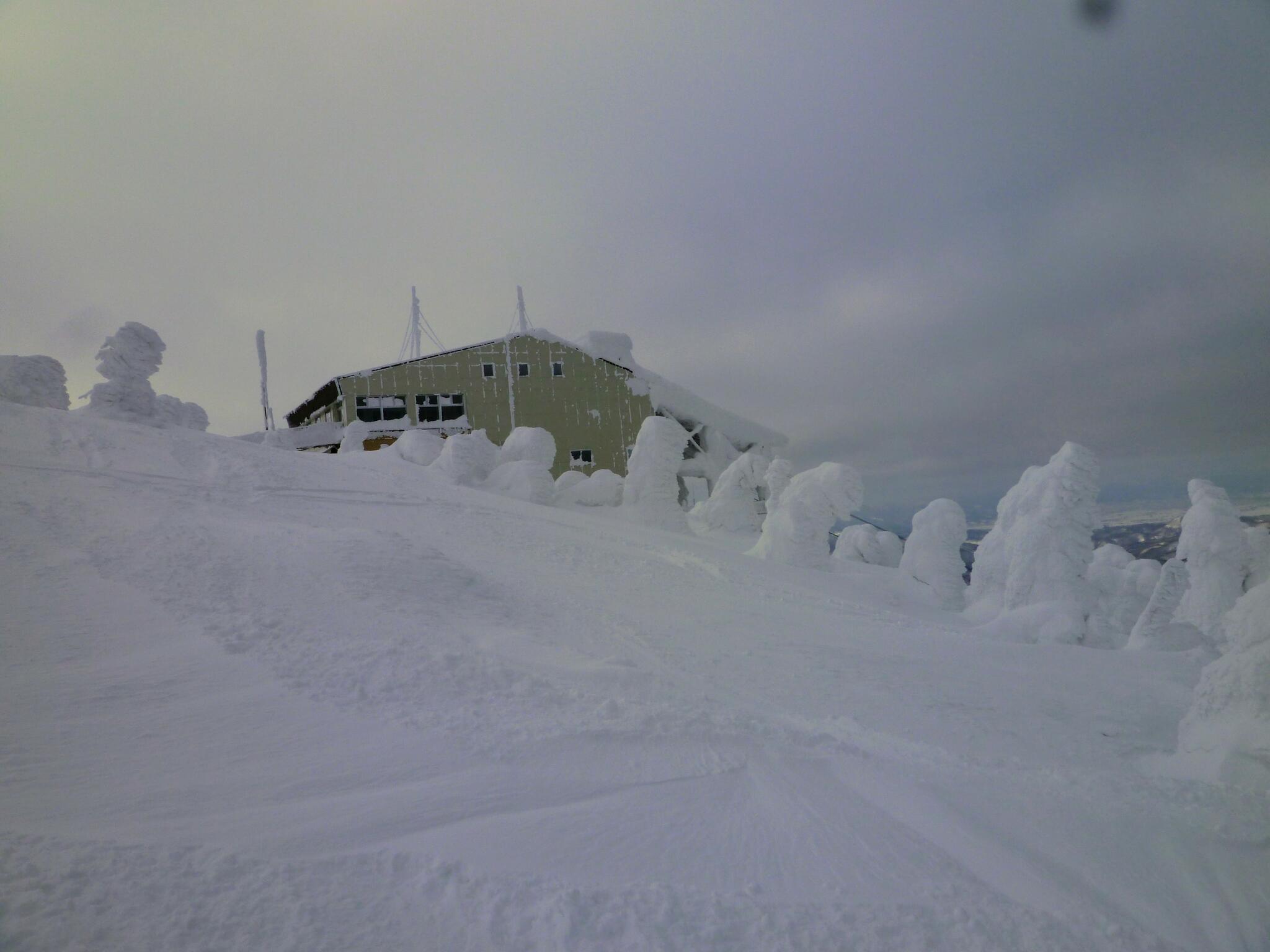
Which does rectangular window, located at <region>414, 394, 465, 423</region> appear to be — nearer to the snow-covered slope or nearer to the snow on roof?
the snow on roof

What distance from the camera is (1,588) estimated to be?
4281 mm

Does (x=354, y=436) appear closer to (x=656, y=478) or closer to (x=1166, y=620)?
(x=656, y=478)

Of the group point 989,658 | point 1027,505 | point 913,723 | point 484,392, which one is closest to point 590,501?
point 484,392

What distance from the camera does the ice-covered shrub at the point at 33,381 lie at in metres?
11.1

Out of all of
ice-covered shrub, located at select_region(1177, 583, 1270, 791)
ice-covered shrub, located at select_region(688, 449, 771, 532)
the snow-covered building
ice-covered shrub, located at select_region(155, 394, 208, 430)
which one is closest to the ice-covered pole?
the snow-covered building

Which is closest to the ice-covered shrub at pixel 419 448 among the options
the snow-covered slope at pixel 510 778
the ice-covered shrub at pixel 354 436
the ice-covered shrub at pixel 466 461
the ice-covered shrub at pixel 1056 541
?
the ice-covered shrub at pixel 466 461

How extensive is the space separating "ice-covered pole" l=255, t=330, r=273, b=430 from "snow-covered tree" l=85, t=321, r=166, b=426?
32.3 ft

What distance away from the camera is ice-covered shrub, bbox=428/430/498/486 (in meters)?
15.8

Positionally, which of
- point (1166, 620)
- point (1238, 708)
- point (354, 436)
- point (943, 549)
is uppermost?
point (354, 436)

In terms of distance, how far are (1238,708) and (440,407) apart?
24887mm

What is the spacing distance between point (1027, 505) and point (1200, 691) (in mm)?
9389

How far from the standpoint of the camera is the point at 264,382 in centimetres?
2266

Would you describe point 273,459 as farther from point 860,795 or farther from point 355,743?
point 860,795

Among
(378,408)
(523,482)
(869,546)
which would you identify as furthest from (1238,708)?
(378,408)
